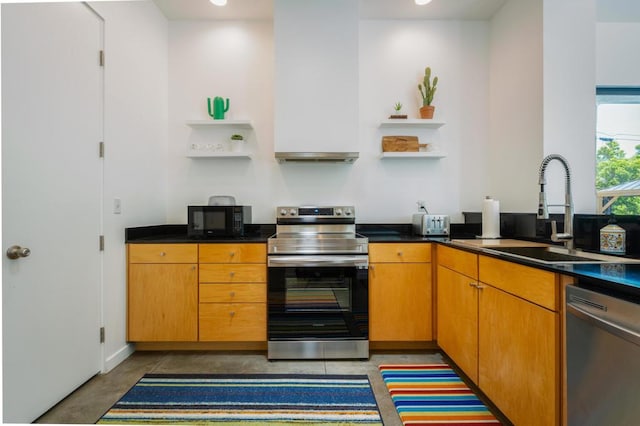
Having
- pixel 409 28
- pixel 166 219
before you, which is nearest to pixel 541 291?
pixel 409 28

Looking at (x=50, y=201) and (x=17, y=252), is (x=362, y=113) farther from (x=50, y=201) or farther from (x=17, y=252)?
(x=17, y=252)

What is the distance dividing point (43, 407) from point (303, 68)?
2.73 m

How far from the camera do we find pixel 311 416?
1.76 m

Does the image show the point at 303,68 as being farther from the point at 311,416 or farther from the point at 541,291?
the point at 311,416

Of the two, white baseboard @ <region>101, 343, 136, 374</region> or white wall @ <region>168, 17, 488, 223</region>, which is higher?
white wall @ <region>168, 17, 488, 223</region>

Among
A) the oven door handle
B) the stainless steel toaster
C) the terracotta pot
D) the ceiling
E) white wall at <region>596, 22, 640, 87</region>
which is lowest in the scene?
the oven door handle

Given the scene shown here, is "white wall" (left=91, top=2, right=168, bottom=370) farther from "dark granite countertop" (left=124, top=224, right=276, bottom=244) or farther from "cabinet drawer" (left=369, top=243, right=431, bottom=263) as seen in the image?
"cabinet drawer" (left=369, top=243, right=431, bottom=263)

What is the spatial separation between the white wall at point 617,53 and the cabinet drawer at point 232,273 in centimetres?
309

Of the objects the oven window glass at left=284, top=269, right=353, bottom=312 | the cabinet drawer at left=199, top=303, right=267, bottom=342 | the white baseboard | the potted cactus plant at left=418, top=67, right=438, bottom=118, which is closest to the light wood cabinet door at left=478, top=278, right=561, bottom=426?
the oven window glass at left=284, top=269, right=353, bottom=312

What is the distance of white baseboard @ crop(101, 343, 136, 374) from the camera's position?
220cm

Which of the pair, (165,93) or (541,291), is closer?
(541,291)

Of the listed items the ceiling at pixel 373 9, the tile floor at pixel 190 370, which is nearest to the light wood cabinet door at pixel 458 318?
the tile floor at pixel 190 370

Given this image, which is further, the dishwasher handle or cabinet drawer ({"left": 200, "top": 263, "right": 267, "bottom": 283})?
cabinet drawer ({"left": 200, "top": 263, "right": 267, "bottom": 283})

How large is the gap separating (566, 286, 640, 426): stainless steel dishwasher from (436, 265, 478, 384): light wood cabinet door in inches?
27.5
